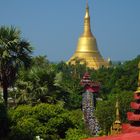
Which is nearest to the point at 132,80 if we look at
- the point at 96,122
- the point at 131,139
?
the point at 96,122

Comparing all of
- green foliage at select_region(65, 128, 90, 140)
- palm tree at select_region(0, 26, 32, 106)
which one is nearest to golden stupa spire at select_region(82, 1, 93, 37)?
palm tree at select_region(0, 26, 32, 106)

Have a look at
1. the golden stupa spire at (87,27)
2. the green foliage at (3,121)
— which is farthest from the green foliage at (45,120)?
the golden stupa spire at (87,27)

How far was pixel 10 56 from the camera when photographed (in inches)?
820

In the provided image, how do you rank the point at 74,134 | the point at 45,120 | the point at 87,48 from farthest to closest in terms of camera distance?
the point at 87,48 < the point at 45,120 < the point at 74,134

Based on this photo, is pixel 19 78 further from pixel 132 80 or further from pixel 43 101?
pixel 132 80

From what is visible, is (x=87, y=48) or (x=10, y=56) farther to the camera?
(x=87, y=48)

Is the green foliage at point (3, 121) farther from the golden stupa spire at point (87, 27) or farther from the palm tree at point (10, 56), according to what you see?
the golden stupa spire at point (87, 27)

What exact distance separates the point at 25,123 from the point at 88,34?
70.6 metres

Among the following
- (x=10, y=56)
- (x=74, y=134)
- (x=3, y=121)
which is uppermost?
(x=10, y=56)

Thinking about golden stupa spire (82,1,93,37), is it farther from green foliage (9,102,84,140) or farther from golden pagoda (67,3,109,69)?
green foliage (9,102,84,140)

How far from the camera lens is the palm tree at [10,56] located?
818 inches

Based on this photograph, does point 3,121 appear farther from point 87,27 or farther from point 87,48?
point 87,48

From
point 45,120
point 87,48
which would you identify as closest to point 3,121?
point 45,120

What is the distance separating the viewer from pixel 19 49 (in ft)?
69.8
